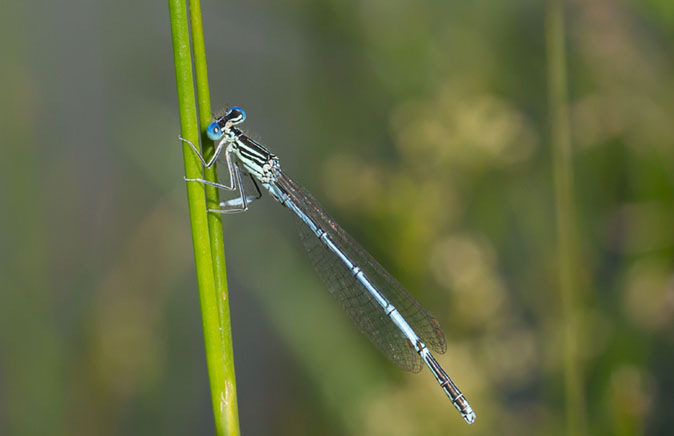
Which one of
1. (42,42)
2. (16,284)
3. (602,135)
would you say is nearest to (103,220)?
(16,284)

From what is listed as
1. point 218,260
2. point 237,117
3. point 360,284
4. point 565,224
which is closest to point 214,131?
point 237,117

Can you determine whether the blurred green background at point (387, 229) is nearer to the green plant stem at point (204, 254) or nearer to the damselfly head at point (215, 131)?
the damselfly head at point (215, 131)

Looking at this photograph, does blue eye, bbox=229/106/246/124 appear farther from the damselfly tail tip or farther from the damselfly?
the damselfly tail tip

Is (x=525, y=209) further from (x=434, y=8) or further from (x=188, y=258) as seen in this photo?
(x=188, y=258)

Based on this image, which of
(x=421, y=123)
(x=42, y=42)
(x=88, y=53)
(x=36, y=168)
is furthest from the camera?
(x=88, y=53)

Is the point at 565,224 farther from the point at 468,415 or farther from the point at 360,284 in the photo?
the point at 360,284

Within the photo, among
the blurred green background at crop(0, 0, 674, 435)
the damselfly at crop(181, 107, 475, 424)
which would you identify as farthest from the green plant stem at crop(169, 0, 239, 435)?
the blurred green background at crop(0, 0, 674, 435)
